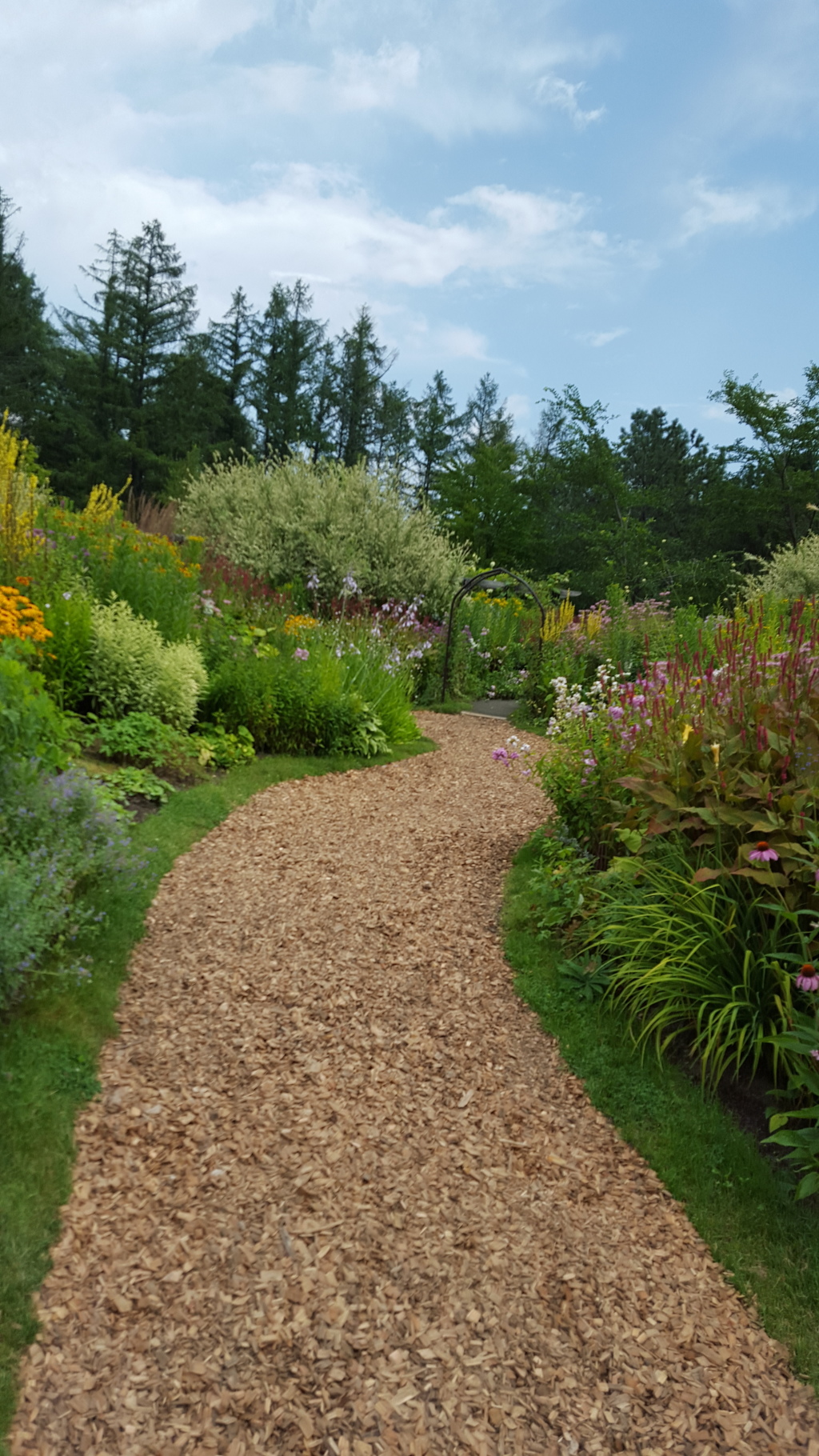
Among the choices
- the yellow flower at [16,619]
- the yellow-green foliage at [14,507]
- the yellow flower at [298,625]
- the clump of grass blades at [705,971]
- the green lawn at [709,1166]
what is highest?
the yellow-green foliage at [14,507]

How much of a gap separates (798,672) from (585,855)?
1366 mm

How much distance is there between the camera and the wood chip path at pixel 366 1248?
1.87 metres

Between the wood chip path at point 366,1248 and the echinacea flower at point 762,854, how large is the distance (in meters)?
1.09

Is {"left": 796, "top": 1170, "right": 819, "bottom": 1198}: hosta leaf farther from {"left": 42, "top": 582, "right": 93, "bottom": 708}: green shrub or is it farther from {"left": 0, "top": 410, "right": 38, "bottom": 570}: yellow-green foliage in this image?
{"left": 0, "top": 410, "right": 38, "bottom": 570}: yellow-green foliage

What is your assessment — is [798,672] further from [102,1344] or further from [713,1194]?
[102,1344]

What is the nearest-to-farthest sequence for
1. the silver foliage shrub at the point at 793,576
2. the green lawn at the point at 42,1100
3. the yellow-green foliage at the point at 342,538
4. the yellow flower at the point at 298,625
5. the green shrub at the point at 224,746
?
the green lawn at the point at 42,1100
the green shrub at the point at 224,746
the yellow flower at the point at 298,625
the yellow-green foliage at the point at 342,538
the silver foliage shrub at the point at 793,576

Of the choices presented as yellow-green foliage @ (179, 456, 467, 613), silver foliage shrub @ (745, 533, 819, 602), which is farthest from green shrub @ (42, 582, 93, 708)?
silver foliage shrub @ (745, 533, 819, 602)

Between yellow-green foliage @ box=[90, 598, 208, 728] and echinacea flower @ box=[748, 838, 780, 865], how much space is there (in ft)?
14.6

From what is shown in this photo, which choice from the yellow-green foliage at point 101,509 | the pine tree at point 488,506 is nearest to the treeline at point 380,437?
the pine tree at point 488,506

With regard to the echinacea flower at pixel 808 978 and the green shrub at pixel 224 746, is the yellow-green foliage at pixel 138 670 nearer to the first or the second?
the green shrub at pixel 224 746


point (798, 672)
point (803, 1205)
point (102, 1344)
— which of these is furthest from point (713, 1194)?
point (798, 672)

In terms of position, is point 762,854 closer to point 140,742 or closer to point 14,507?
point 140,742

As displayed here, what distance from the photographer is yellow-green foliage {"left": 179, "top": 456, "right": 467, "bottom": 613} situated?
1211cm

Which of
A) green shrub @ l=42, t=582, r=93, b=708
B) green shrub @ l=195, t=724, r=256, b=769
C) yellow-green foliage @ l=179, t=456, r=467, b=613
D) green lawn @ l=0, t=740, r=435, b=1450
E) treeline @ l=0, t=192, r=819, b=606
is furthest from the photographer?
treeline @ l=0, t=192, r=819, b=606
